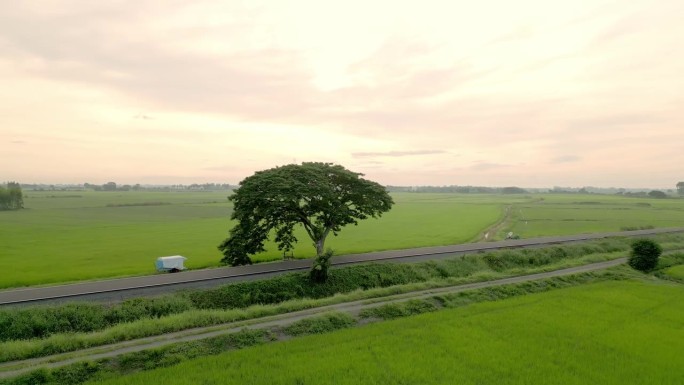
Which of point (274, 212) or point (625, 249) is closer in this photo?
point (274, 212)

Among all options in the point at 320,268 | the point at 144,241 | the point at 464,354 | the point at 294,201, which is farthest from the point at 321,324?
the point at 144,241

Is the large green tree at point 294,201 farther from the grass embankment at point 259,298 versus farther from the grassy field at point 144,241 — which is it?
the grassy field at point 144,241

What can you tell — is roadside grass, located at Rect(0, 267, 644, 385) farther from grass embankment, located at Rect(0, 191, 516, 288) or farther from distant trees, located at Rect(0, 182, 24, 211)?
distant trees, located at Rect(0, 182, 24, 211)

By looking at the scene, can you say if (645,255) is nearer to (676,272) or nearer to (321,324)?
(676,272)

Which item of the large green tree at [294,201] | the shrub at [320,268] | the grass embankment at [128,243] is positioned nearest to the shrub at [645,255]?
the grass embankment at [128,243]

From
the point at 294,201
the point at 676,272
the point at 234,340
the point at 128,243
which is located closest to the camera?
the point at 234,340

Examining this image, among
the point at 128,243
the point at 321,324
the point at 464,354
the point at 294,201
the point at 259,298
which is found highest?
the point at 294,201

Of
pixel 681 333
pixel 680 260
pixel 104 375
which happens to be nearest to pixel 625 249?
pixel 680 260

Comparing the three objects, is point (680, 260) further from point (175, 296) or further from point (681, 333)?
Answer: point (175, 296)
